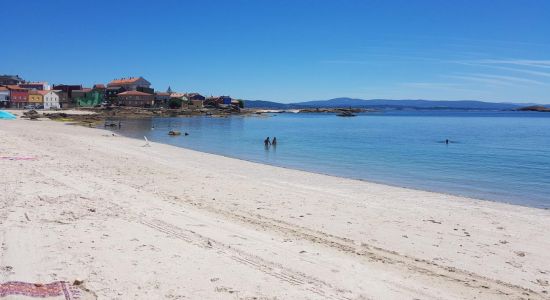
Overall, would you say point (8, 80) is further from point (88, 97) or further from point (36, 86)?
point (88, 97)

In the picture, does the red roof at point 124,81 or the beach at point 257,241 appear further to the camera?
the red roof at point 124,81

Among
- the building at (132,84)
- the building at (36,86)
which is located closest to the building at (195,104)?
the building at (132,84)

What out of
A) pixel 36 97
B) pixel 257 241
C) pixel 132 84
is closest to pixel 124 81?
pixel 132 84

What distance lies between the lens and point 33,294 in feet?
17.8

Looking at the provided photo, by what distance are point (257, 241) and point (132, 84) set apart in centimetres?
14584

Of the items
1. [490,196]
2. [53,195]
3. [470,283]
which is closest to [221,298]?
[470,283]

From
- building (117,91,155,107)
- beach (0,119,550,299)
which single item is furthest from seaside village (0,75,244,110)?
beach (0,119,550,299)

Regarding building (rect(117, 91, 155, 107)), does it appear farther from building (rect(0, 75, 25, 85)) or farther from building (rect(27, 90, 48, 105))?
building (rect(0, 75, 25, 85))

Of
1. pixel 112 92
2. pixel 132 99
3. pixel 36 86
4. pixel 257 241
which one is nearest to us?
pixel 257 241

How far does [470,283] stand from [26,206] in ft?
30.0

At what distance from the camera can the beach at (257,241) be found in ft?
20.8

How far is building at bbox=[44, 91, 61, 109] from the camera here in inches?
4747

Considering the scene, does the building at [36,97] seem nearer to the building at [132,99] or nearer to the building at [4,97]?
the building at [4,97]

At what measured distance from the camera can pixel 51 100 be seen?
406 ft
